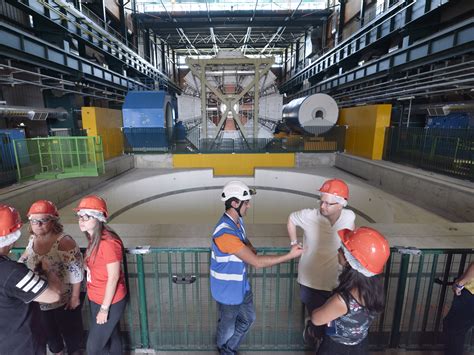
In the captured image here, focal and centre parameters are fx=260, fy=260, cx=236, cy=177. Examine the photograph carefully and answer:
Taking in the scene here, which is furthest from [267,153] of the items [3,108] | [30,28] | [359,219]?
[30,28]

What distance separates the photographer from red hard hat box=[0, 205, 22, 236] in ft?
4.76

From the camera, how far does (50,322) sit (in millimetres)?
2145

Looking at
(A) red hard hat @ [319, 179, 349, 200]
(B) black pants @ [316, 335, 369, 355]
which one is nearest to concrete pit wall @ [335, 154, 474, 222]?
(A) red hard hat @ [319, 179, 349, 200]

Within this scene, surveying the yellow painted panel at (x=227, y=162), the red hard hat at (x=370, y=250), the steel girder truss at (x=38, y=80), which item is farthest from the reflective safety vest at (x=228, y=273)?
the steel girder truss at (x=38, y=80)

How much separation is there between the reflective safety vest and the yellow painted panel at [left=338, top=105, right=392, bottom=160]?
7.48 m

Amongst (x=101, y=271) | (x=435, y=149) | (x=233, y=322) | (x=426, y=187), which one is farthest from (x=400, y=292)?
(x=435, y=149)

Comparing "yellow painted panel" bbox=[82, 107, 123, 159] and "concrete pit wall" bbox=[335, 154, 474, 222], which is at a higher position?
"yellow painted panel" bbox=[82, 107, 123, 159]

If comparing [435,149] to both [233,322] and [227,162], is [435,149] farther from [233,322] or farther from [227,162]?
[227,162]

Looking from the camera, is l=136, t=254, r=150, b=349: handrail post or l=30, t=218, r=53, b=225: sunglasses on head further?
l=136, t=254, r=150, b=349: handrail post

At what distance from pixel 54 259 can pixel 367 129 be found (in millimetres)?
8746

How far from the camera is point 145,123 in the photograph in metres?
9.98

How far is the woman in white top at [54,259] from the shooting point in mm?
1980

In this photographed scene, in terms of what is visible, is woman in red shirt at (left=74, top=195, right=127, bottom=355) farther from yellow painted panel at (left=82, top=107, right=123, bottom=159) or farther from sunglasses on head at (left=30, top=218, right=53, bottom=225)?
yellow painted panel at (left=82, top=107, right=123, bottom=159)

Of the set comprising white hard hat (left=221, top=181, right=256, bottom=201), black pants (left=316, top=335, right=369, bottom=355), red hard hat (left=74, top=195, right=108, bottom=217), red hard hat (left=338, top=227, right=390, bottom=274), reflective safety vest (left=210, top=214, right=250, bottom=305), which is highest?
white hard hat (left=221, top=181, right=256, bottom=201)
